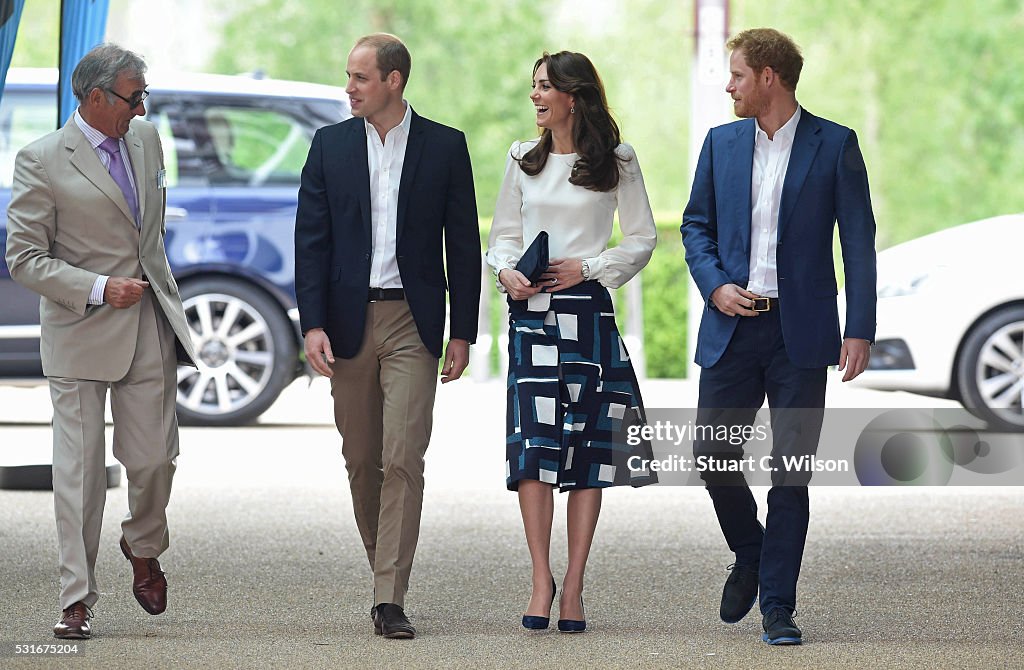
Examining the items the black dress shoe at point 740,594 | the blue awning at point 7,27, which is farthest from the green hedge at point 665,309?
the black dress shoe at point 740,594

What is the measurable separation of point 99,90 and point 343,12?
86.3ft

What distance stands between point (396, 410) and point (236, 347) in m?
6.21

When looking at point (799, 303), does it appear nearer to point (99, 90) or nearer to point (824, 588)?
point (824, 588)

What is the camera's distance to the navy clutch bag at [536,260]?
6012 millimetres

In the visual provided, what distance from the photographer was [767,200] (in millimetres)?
5973

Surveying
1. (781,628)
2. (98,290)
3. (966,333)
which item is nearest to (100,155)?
(98,290)

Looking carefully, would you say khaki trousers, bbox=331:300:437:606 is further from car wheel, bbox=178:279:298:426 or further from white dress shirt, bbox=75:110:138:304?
car wheel, bbox=178:279:298:426

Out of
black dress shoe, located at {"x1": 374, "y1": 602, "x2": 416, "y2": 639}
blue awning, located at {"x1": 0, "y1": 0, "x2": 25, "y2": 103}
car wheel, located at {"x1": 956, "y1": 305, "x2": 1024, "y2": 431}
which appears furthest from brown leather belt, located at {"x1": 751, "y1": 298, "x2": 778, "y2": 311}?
car wheel, located at {"x1": 956, "y1": 305, "x2": 1024, "y2": 431}

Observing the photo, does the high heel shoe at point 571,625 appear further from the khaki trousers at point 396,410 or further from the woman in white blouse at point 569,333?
the khaki trousers at point 396,410

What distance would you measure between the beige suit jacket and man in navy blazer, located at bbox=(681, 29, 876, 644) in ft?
6.24

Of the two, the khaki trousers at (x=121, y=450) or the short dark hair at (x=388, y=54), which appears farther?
the short dark hair at (x=388, y=54)

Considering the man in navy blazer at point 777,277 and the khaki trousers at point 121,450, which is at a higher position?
the man in navy blazer at point 777,277

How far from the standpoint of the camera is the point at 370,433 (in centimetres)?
629

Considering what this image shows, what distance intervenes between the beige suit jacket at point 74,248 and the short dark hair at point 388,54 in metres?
0.91
